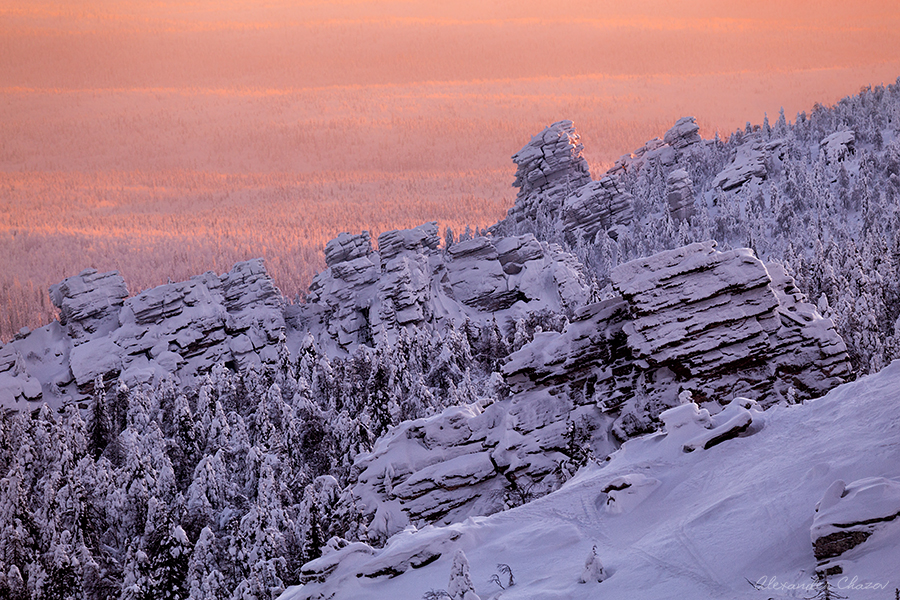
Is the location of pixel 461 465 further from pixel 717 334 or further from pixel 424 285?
pixel 424 285

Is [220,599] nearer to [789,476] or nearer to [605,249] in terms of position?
[789,476]

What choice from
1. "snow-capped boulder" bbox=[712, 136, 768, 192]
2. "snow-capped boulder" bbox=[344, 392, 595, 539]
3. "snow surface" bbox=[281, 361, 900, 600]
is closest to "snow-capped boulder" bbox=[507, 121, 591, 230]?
"snow-capped boulder" bbox=[712, 136, 768, 192]

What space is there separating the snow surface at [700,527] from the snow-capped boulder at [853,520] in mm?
85

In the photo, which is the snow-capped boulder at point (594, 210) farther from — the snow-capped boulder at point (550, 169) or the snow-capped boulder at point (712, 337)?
the snow-capped boulder at point (712, 337)

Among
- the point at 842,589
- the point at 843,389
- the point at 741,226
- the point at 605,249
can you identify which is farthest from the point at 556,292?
the point at 842,589

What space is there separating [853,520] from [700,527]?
4.18 m

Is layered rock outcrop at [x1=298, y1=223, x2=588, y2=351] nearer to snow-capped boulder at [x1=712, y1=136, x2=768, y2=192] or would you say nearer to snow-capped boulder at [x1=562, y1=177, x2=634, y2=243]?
snow-capped boulder at [x1=562, y1=177, x2=634, y2=243]

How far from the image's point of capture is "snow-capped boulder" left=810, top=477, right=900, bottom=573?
14.3m

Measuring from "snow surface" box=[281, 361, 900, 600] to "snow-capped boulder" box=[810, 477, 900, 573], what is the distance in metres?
0.09

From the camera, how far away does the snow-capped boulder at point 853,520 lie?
14.3 m

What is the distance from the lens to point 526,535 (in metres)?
21.7

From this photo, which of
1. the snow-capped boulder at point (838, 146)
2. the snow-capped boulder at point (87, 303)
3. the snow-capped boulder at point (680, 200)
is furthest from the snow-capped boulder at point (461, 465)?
the snow-capped boulder at point (838, 146)

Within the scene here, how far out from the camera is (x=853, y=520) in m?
14.5

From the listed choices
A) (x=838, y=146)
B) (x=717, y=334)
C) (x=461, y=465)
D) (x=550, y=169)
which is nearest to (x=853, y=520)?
(x=717, y=334)
